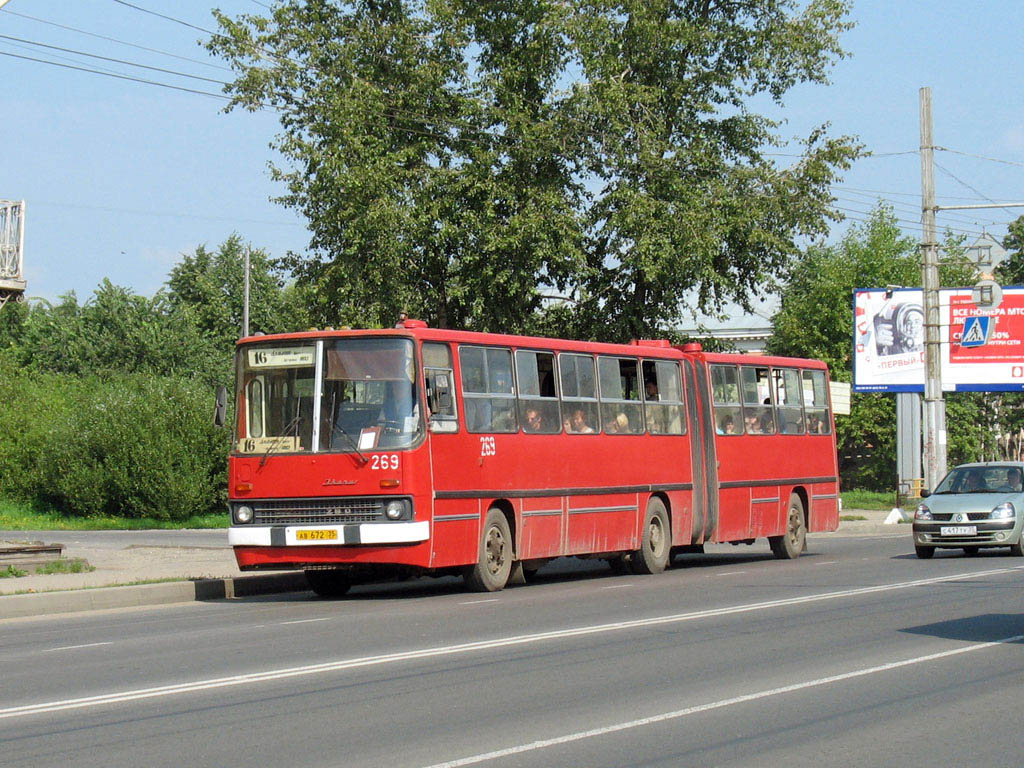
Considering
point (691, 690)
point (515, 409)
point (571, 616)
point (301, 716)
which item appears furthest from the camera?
point (515, 409)

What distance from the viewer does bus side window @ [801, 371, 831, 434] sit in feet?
87.9

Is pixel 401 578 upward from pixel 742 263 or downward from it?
downward

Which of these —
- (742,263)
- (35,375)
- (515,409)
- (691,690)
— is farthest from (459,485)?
(35,375)

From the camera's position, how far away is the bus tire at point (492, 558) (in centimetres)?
1814

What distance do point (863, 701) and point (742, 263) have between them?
91.7ft

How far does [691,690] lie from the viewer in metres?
9.60

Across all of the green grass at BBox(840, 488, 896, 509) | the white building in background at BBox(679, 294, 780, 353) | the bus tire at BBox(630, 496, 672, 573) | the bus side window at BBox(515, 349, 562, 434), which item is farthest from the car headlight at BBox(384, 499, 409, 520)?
the white building in background at BBox(679, 294, 780, 353)

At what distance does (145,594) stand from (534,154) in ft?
62.5

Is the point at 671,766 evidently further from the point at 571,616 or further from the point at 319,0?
the point at 319,0

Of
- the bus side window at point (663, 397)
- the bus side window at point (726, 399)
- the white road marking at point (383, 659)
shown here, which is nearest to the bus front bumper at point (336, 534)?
the white road marking at point (383, 659)

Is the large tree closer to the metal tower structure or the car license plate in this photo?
the metal tower structure

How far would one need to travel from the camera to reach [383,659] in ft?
36.8

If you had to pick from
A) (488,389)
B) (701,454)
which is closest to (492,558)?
(488,389)

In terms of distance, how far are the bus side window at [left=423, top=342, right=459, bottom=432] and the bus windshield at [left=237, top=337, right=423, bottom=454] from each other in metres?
0.23
